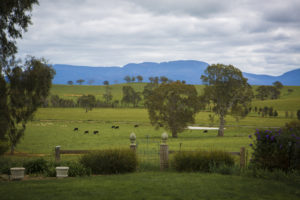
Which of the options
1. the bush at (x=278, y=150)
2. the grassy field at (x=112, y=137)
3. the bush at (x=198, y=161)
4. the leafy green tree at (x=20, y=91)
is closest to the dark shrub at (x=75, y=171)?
the bush at (x=198, y=161)

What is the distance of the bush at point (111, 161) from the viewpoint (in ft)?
43.6

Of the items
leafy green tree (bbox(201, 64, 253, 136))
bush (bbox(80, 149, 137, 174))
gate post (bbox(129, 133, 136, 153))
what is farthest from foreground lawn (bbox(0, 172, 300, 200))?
leafy green tree (bbox(201, 64, 253, 136))

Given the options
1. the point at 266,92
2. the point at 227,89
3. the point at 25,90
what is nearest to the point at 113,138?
the point at 25,90

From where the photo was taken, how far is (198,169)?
13.6m

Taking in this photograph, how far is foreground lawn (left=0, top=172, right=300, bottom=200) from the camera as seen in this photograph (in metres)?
9.17

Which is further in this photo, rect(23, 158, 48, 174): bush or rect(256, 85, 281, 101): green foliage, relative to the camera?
rect(256, 85, 281, 101): green foliage

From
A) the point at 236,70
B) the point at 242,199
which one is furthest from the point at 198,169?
the point at 236,70

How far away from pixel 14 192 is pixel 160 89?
3716 cm

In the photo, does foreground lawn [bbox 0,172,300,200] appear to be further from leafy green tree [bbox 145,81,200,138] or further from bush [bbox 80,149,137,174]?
leafy green tree [bbox 145,81,200,138]

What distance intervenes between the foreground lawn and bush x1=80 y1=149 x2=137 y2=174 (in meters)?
1.34

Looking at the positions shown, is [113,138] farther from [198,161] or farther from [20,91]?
[198,161]

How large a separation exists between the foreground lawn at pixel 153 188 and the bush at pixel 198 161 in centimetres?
161

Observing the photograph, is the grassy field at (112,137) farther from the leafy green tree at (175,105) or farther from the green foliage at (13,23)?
the green foliage at (13,23)

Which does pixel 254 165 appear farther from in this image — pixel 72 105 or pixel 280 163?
pixel 72 105
